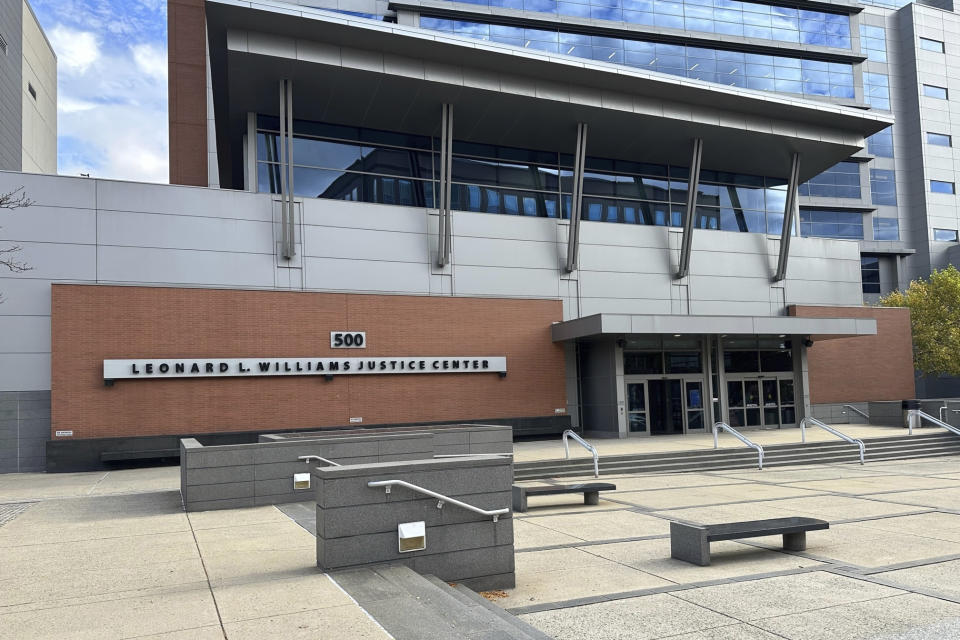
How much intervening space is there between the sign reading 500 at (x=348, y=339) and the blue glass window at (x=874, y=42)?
174 feet

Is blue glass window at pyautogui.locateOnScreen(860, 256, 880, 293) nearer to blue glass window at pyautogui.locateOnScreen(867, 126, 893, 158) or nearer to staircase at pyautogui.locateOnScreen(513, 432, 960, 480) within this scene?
blue glass window at pyautogui.locateOnScreen(867, 126, 893, 158)

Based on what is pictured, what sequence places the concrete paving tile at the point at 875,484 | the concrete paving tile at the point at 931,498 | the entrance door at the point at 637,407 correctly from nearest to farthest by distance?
1. the concrete paving tile at the point at 931,498
2. the concrete paving tile at the point at 875,484
3. the entrance door at the point at 637,407

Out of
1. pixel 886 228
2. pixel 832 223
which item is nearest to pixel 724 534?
pixel 832 223

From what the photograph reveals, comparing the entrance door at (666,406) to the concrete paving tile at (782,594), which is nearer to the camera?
the concrete paving tile at (782,594)

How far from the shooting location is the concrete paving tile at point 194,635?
5820 mm

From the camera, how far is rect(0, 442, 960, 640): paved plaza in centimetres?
655

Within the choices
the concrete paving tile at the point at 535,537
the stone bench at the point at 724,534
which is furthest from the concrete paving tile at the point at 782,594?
the concrete paving tile at the point at 535,537

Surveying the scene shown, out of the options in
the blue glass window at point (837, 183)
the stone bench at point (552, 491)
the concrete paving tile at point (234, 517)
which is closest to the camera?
the concrete paving tile at point (234, 517)

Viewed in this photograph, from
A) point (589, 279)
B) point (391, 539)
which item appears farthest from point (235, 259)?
point (391, 539)

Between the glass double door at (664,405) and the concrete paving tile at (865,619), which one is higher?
the glass double door at (664,405)

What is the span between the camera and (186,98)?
34.6 metres

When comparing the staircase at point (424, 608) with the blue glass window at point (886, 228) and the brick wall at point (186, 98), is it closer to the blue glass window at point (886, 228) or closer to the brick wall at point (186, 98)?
the brick wall at point (186, 98)

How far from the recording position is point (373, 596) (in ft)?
22.0

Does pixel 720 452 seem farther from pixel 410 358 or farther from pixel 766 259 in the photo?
pixel 766 259
